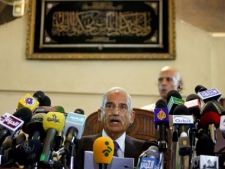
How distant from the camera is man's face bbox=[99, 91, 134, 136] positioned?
10.5 feet

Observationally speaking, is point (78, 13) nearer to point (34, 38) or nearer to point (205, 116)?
point (34, 38)

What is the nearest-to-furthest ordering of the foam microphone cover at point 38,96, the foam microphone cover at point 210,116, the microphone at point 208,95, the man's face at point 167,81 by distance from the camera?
1. the foam microphone cover at point 210,116
2. the microphone at point 208,95
3. the foam microphone cover at point 38,96
4. the man's face at point 167,81

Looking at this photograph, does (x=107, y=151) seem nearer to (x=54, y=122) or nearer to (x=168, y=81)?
(x=54, y=122)

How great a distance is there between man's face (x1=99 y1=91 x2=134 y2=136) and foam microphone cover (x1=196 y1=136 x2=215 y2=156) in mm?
1204

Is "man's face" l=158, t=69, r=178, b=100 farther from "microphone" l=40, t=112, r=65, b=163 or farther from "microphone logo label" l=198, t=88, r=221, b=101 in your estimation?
"microphone" l=40, t=112, r=65, b=163

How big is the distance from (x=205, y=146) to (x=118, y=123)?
1.26 metres

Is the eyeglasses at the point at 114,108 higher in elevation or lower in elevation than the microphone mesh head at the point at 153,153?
higher

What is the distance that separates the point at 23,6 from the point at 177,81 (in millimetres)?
3171

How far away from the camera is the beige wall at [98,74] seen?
21.4 feet

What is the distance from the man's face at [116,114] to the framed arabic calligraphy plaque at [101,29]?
3.31m

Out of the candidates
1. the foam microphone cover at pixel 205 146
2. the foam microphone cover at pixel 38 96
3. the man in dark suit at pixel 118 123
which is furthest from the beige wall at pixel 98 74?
the foam microphone cover at pixel 205 146

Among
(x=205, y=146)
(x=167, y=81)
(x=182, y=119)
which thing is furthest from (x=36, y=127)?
(x=167, y=81)

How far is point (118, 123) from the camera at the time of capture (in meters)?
3.22

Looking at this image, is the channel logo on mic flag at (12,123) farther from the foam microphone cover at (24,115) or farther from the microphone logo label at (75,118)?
the microphone logo label at (75,118)
